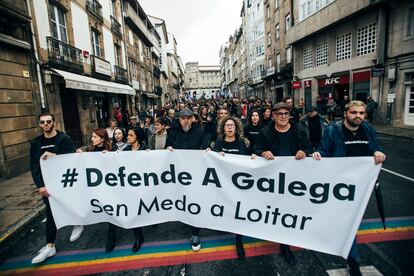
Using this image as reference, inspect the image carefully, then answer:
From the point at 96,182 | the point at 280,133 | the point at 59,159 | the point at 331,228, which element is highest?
the point at 280,133

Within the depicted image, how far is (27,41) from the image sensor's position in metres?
7.91

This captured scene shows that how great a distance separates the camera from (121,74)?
695 inches

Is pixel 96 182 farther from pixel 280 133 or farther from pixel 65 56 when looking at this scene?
pixel 65 56

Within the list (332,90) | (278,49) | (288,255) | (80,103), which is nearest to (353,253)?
(288,255)

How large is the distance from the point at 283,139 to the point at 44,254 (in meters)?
3.75

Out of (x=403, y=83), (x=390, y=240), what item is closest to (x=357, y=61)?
(x=403, y=83)

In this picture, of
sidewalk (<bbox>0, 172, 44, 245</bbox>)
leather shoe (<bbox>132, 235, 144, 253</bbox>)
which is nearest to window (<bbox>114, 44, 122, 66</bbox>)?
sidewalk (<bbox>0, 172, 44, 245</bbox>)

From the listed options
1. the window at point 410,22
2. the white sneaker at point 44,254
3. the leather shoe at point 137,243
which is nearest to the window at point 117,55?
the white sneaker at point 44,254

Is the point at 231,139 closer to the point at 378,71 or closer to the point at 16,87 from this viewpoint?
the point at 16,87

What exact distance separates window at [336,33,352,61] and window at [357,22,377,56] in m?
0.95

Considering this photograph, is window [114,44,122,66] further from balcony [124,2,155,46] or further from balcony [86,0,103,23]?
balcony [124,2,155,46]

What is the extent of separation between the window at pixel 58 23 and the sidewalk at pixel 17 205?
7172mm

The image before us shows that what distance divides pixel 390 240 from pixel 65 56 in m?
13.0

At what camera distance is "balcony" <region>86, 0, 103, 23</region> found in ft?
42.7
